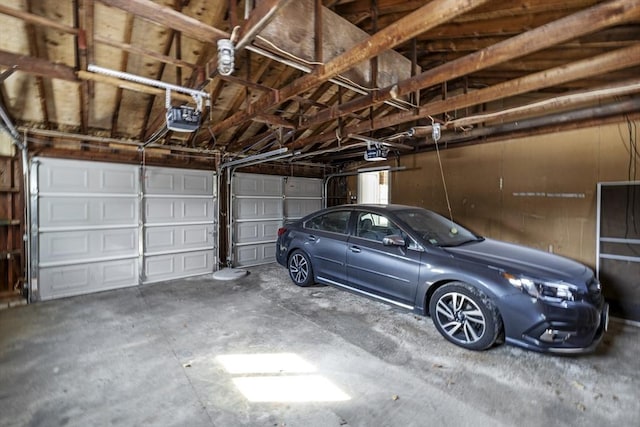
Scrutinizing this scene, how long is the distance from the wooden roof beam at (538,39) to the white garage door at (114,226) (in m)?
4.40

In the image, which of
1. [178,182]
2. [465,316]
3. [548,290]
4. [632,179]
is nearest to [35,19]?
[178,182]

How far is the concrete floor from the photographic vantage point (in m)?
1.90

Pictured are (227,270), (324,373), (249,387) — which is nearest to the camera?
(249,387)

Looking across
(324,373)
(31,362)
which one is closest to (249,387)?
(324,373)

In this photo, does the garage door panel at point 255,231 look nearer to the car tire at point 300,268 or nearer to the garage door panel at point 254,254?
the garage door panel at point 254,254

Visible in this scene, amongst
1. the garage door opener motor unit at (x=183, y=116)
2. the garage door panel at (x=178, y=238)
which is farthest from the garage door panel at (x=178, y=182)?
the garage door opener motor unit at (x=183, y=116)

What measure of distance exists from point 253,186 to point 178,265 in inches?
90.2

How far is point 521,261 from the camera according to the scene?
8.88 ft

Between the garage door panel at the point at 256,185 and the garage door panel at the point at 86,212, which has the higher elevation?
the garage door panel at the point at 256,185

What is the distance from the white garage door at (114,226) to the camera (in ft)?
13.6

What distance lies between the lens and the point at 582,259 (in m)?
3.98

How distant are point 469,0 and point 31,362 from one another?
4.31m

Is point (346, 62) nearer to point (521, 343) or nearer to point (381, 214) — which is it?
point (381, 214)

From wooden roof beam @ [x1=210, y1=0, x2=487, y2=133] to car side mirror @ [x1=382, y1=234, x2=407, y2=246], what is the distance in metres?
1.85
